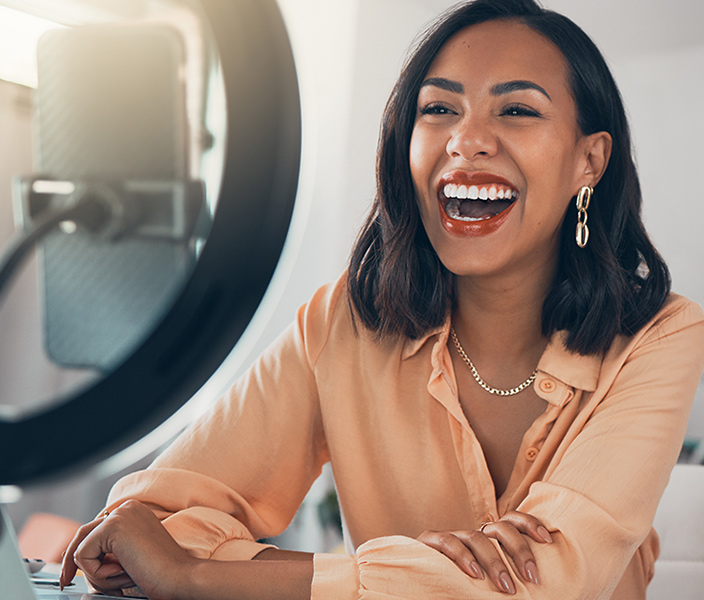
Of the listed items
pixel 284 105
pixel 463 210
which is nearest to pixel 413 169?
pixel 463 210

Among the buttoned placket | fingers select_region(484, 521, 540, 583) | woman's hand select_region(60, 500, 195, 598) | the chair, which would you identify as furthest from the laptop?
the chair

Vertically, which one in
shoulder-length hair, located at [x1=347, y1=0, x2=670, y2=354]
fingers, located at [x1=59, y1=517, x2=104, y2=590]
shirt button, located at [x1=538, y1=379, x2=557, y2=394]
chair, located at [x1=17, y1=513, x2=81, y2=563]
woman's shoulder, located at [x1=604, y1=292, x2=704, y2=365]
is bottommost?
chair, located at [x1=17, y1=513, x2=81, y2=563]

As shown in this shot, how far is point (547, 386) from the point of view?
940 millimetres

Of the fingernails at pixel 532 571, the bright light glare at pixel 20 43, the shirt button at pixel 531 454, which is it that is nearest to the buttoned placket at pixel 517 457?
the shirt button at pixel 531 454

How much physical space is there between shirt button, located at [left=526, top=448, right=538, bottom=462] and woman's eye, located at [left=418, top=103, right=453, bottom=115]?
46 cm

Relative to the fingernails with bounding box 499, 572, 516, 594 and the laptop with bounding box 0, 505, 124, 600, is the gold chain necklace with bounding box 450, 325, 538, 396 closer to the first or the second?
the fingernails with bounding box 499, 572, 516, 594

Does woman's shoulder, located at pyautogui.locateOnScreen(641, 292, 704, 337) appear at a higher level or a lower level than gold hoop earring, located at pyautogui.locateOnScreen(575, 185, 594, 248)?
lower

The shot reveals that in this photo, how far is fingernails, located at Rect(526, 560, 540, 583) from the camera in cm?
68

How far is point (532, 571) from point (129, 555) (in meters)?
0.40

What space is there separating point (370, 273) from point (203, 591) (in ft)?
1.73

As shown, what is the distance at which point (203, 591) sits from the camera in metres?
0.73

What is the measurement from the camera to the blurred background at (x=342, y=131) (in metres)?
1.54

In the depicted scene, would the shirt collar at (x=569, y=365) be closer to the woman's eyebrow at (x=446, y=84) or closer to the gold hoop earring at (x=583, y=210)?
the gold hoop earring at (x=583, y=210)

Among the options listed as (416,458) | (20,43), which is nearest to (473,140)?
(416,458)
